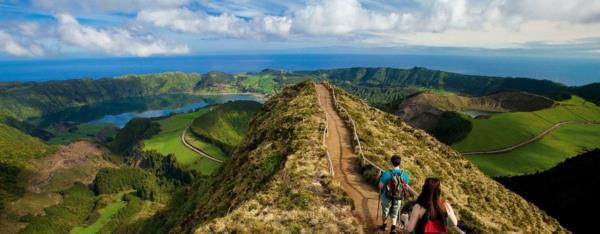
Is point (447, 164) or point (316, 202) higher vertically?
point (316, 202)

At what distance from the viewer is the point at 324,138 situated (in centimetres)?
3978

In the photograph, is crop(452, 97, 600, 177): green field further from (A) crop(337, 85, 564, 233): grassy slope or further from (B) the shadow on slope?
(A) crop(337, 85, 564, 233): grassy slope

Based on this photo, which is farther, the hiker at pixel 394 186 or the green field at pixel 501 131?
the green field at pixel 501 131

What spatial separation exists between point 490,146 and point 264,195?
537 feet

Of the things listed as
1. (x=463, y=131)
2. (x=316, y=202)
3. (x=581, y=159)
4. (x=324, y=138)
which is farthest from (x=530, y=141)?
(x=316, y=202)

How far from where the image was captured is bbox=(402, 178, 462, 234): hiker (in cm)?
1301

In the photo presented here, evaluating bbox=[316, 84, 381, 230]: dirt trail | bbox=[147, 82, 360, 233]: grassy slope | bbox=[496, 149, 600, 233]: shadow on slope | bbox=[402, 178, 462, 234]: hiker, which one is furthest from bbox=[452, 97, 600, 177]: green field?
bbox=[402, 178, 462, 234]: hiker

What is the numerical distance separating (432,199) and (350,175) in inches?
725

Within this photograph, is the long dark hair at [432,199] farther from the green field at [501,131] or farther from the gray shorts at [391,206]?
the green field at [501,131]

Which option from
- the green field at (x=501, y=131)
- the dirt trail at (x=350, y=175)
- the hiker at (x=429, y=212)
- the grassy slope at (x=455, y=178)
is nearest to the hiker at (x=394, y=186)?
the dirt trail at (x=350, y=175)

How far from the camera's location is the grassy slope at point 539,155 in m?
142

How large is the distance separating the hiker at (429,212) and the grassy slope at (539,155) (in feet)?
457

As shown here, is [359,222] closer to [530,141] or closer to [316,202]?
[316,202]

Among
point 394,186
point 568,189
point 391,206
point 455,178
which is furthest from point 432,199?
point 568,189
